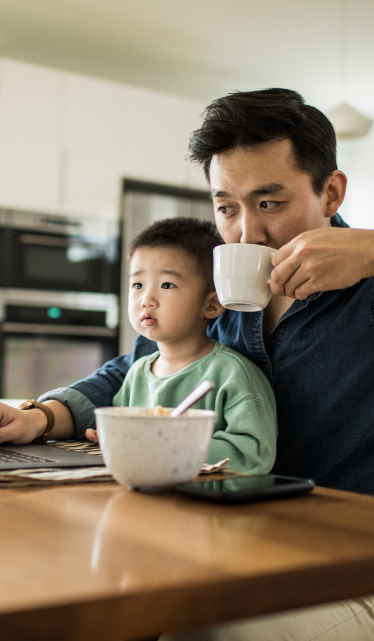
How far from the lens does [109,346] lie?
3.64 metres

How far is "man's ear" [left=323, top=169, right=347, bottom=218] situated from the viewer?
4.12ft

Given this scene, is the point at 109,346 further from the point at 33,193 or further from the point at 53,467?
the point at 53,467

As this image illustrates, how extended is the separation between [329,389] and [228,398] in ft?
0.71

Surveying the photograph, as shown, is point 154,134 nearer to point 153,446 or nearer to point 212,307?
point 212,307

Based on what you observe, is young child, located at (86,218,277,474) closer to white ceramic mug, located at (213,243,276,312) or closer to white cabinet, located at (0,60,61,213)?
white ceramic mug, located at (213,243,276,312)

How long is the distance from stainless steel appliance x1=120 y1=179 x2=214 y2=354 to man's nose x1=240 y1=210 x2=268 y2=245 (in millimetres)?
2470

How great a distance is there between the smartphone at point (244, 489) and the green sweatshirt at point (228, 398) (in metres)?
0.22

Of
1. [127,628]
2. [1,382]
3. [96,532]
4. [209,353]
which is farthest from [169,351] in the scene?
[1,382]

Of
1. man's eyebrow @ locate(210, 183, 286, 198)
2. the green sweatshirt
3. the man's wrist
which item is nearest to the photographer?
the green sweatshirt

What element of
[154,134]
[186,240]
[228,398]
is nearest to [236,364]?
[228,398]

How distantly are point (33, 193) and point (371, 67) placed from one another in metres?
2.40

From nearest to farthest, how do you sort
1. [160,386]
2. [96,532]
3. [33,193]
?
1. [96,532]
2. [160,386]
3. [33,193]

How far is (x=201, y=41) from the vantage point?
12.1 feet

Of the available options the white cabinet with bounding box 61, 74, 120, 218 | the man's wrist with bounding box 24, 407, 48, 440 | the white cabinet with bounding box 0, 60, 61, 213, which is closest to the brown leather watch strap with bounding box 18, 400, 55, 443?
the man's wrist with bounding box 24, 407, 48, 440
